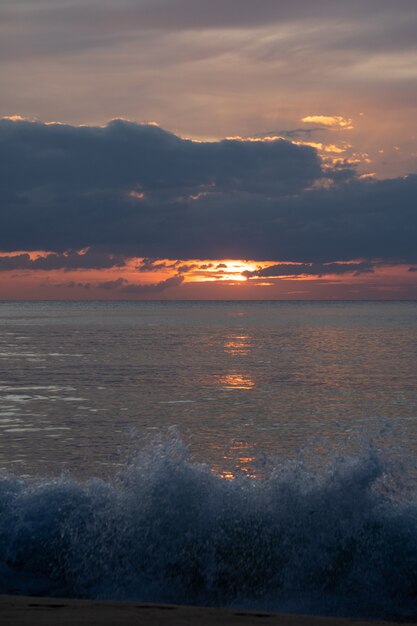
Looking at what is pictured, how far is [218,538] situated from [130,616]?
114 inches

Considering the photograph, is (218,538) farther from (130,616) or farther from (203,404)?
(203,404)

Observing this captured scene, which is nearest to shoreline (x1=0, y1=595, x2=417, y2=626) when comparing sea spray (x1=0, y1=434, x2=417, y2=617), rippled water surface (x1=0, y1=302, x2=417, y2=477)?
sea spray (x1=0, y1=434, x2=417, y2=617)

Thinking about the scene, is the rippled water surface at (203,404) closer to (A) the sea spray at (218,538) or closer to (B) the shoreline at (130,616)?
(A) the sea spray at (218,538)

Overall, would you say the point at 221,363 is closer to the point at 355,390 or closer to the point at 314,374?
the point at 314,374

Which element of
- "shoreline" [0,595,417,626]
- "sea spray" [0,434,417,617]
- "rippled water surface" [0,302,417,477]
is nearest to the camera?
"shoreline" [0,595,417,626]

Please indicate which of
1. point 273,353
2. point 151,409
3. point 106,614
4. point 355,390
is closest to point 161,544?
point 106,614

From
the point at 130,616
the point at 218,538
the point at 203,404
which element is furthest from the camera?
the point at 203,404

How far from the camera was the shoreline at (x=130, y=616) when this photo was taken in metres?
7.51

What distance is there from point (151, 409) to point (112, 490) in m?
15.8

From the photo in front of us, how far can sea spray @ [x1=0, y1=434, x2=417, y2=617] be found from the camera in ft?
32.0

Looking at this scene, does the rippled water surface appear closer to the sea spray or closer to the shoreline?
the sea spray

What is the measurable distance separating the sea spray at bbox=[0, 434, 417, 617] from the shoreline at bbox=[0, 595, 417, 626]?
4.44 ft

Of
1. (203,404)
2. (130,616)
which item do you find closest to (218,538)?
(130,616)

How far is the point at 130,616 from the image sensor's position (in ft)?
25.5
